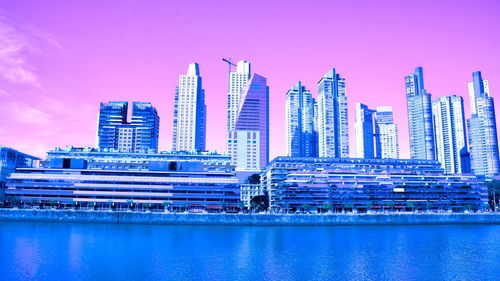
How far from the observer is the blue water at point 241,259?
54281 millimetres

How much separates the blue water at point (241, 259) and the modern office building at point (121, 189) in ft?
257

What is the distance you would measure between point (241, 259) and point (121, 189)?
119016 mm

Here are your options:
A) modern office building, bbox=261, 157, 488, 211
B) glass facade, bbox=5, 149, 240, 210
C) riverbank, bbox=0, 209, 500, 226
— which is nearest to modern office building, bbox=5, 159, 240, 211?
glass facade, bbox=5, 149, 240, 210

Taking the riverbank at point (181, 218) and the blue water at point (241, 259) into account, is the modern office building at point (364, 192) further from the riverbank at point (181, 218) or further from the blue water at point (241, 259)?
the blue water at point (241, 259)

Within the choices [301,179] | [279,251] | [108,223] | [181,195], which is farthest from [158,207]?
[279,251]

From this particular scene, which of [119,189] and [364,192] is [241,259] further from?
[364,192]

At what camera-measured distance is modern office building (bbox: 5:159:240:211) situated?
171 meters

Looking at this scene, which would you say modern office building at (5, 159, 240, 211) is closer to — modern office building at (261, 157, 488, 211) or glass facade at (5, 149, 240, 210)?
glass facade at (5, 149, 240, 210)

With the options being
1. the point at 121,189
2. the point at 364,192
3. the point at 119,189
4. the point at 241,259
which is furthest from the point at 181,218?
the point at 364,192

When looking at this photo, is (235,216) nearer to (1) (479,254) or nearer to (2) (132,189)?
(2) (132,189)

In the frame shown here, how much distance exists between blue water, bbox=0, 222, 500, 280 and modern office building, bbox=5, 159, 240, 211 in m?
78.5

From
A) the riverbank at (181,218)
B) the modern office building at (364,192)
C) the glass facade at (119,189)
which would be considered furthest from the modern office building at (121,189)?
the modern office building at (364,192)

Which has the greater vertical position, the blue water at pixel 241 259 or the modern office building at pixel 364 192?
the modern office building at pixel 364 192

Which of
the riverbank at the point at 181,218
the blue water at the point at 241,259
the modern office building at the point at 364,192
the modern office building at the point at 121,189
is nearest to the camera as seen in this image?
the blue water at the point at 241,259
